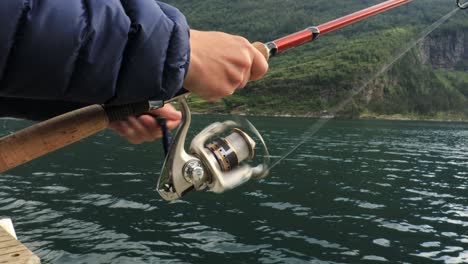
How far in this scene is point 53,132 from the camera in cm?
224

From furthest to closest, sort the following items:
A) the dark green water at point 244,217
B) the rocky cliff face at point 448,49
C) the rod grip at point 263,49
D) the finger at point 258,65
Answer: the rocky cliff face at point 448,49
the dark green water at point 244,217
the rod grip at point 263,49
the finger at point 258,65

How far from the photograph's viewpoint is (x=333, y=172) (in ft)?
71.3

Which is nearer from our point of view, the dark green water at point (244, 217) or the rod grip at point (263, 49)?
the rod grip at point (263, 49)

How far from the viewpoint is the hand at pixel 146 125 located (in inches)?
109

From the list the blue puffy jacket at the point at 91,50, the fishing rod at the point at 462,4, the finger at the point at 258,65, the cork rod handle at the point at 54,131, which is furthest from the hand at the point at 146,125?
the fishing rod at the point at 462,4

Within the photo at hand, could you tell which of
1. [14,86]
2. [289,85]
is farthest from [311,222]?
[289,85]

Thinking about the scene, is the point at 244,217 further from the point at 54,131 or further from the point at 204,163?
the point at 54,131

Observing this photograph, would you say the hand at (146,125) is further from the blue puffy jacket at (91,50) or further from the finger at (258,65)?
the blue puffy jacket at (91,50)

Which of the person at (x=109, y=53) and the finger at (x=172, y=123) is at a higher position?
the person at (x=109, y=53)

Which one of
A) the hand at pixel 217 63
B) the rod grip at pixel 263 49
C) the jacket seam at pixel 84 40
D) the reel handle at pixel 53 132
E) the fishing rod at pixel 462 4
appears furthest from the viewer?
the fishing rod at pixel 462 4

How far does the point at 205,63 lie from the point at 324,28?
1.97 metres

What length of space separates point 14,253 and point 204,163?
8.59 feet

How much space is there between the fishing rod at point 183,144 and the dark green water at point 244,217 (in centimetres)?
667

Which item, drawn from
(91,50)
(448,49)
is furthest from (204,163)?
(448,49)
